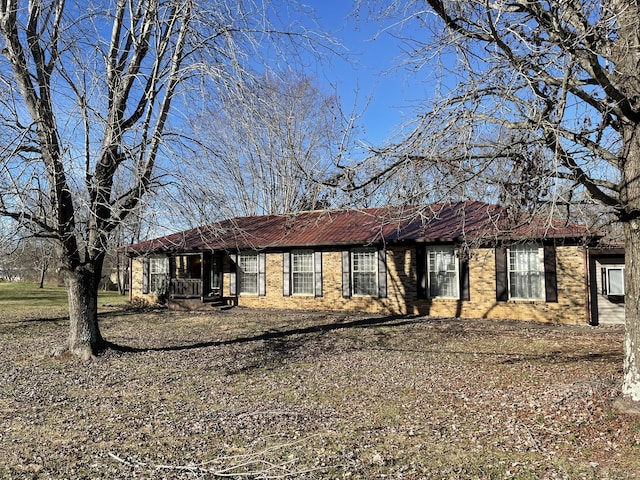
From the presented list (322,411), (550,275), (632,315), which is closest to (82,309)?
(322,411)

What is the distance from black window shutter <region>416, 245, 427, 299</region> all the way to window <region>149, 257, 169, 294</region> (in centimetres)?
1125

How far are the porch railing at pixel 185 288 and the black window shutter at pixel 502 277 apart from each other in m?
11.2

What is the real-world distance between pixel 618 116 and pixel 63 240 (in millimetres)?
8200

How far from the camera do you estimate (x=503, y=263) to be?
14578mm

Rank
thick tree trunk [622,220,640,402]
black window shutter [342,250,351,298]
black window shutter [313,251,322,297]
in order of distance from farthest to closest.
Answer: black window shutter [313,251,322,297]
black window shutter [342,250,351,298]
thick tree trunk [622,220,640,402]

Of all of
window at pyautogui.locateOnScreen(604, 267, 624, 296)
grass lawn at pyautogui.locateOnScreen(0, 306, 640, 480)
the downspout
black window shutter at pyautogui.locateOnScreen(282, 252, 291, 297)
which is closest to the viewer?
grass lawn at pyautogui.locateOnScreen(0, 306, 640, 480)

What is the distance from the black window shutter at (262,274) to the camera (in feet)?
61.8

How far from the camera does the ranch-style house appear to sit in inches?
547

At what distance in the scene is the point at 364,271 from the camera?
55.7 ft

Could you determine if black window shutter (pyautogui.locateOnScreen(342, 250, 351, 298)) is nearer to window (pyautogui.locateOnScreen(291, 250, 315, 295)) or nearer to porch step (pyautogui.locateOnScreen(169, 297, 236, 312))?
window (pyautogui.locateOnScreen(291, 250, 315, 295))

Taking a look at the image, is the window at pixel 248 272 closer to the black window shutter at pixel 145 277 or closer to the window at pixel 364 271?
the window at pixel 364 271

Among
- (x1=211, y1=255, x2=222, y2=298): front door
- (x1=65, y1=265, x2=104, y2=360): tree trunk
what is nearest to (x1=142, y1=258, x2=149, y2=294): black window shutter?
(x1=211, y1=255, x2=222, y2=298): front door

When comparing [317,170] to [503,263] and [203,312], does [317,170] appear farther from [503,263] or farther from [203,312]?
[203,312]

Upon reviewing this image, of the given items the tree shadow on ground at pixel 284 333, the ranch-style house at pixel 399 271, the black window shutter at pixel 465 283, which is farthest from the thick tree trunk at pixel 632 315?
the black window shutter at pixel 465 283
